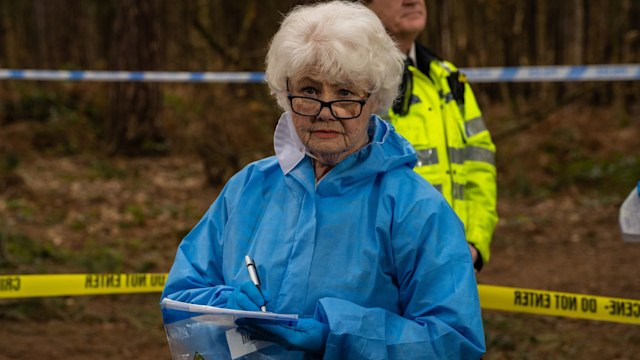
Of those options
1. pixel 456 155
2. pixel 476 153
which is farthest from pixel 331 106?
pixel 476 153

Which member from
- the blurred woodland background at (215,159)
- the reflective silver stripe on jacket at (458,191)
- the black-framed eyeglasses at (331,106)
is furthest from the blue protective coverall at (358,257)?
the blurred woodland background at (215,159)

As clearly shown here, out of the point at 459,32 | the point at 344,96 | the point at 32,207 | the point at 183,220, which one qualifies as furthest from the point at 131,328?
the point at 459,32

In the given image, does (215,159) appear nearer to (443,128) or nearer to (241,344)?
(443,128)

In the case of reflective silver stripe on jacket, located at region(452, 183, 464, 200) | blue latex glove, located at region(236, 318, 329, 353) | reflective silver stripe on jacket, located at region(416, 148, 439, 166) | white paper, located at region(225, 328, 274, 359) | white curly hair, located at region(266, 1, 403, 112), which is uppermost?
white curly hair, located at region(266, 1, 403, 112)

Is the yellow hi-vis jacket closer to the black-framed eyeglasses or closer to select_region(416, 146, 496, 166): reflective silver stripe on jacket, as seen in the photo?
select_region(416, 146, 496, 166): reflective silver stripe on jacket

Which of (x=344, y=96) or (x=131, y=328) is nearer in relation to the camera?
(x=344, y=96)

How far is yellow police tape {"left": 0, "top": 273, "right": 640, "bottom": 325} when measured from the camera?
4.43 metres

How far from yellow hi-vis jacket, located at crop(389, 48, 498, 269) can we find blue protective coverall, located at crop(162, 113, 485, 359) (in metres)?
1.06

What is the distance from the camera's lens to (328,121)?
2.38 meters

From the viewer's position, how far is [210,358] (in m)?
2.31

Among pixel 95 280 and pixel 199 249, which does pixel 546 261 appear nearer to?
pixel 95 280

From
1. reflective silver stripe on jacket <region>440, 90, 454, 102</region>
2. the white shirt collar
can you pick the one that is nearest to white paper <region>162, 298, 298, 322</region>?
the white shirt collar

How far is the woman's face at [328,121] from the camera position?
2.37 meters

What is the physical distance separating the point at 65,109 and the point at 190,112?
1.86 meters
